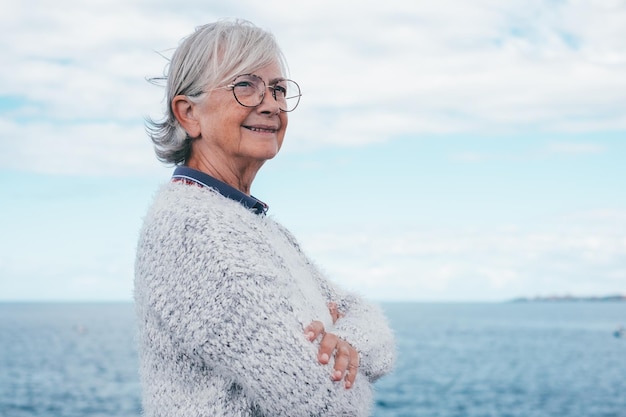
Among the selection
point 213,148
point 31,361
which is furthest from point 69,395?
point 213,148

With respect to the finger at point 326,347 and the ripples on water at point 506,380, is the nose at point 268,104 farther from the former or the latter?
the ripples on water at point 506,380

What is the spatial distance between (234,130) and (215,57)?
0.21 meters

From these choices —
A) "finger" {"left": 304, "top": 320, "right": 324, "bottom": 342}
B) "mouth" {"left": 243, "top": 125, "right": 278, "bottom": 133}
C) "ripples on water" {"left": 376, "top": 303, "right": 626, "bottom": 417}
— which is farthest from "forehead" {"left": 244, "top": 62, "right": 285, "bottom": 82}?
"ripples on water" {"left": 376, "top": 303, "right": 626, "bottom": 417}

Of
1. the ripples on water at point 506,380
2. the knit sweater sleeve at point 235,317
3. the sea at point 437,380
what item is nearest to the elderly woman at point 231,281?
the knit sweater sleeve at point 235,317

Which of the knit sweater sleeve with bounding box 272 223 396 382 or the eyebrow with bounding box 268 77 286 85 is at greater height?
the eyebrow with bounding box 268 77 286 85

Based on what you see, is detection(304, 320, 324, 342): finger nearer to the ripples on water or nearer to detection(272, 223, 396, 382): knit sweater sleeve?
detection(272, 223, 396, 382): knit sweater sleeve

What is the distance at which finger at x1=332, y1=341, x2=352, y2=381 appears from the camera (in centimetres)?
197

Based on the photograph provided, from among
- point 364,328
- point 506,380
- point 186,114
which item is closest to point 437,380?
point 506,380

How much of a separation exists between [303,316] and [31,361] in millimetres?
60647

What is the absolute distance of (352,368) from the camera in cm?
204

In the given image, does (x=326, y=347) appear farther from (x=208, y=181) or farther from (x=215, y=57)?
(x=215, y=57)

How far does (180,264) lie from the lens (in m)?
1.96

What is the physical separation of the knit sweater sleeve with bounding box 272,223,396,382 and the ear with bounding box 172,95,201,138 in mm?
A: 499

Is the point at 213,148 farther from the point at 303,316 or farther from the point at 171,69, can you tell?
the point at 303,316
